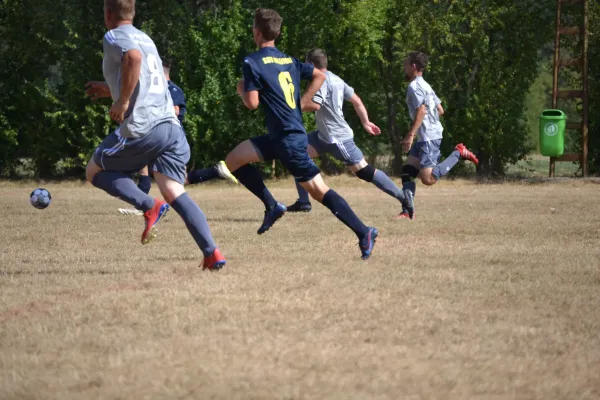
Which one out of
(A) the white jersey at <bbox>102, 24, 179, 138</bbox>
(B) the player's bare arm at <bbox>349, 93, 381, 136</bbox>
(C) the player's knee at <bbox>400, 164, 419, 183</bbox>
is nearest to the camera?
(A) the white jersey at <bbox>102, 24, 179, 138</bbox>

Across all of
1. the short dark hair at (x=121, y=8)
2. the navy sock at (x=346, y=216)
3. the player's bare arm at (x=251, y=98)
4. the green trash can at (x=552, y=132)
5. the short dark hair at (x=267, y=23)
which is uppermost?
the short dark hair at (x=121, y=8)

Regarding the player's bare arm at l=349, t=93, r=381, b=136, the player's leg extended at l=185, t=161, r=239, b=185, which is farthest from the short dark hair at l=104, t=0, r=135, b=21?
the player's bare arm at l=349, t=93, r=381, b=136

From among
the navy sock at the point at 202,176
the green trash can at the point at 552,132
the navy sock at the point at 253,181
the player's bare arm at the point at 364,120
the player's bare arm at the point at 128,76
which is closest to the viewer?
the player's bare arm at the point at 128,76

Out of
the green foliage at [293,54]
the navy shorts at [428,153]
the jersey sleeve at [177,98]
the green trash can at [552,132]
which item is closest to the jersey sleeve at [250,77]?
the jersey sleeve at [177,98]

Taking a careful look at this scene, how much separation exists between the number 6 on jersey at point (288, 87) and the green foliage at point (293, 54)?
13.9 meters

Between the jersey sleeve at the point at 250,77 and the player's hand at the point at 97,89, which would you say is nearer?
the player's hand at the point at 97,89

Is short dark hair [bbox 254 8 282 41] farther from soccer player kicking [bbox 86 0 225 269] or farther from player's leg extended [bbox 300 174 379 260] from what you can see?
player's leg extended [bbox 300 174 379 260]

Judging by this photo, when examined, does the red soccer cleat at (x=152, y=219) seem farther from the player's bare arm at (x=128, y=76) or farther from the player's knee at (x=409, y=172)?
the player's knee at (x=409, y=172)

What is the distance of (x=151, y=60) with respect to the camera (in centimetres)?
670

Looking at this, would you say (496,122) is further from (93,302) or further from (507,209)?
(93,302)

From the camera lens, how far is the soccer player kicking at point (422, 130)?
12188 mm

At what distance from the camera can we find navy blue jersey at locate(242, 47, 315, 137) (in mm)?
7426

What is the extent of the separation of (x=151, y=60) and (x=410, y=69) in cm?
602

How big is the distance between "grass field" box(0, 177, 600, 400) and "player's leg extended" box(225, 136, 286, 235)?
29 centimetres
